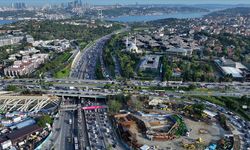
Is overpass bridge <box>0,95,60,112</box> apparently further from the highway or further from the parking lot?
the highway

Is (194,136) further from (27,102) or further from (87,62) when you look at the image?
(87,62)

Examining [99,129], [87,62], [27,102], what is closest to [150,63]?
[87,62]

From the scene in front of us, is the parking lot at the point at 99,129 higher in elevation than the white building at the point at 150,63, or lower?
lower

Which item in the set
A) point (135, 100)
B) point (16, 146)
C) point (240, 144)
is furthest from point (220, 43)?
point (16, 146)

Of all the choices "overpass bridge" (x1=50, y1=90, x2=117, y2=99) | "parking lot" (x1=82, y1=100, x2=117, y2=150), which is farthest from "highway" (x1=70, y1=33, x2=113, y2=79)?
"parking lot" (x1=82, y1=100, x2=117, y2=150)

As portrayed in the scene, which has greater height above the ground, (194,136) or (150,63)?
(150,63)

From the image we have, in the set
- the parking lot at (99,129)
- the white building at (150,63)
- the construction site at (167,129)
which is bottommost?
the parking lot at (99,129)

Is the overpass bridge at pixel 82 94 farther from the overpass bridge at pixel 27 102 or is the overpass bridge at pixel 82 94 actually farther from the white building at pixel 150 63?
the white building at pixel 150 63

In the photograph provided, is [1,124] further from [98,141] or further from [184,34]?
[184,34]

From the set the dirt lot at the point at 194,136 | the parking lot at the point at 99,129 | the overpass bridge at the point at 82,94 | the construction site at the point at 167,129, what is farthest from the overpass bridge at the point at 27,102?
the dirt lot at the point at 194,136
